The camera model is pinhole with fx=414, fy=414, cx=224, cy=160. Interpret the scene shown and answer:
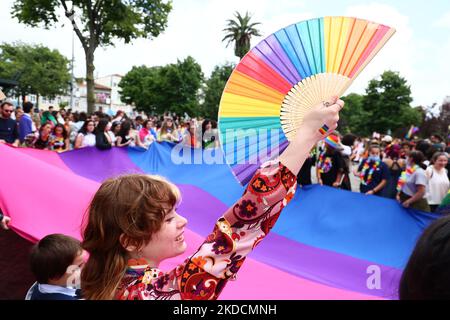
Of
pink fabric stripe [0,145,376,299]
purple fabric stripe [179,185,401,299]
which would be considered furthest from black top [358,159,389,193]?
pink fabric stripe [0,145,376,299]

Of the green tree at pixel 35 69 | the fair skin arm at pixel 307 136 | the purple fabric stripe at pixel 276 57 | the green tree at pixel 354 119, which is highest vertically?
the green tree at pixel 35 69

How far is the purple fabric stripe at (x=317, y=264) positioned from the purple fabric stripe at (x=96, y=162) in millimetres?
2405

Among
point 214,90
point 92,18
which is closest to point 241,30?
point 214,90

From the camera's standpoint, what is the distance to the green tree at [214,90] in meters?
51.5

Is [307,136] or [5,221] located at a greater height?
[307,136]

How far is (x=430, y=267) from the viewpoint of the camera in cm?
81

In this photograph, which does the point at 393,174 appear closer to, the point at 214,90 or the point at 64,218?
the point at 64,218

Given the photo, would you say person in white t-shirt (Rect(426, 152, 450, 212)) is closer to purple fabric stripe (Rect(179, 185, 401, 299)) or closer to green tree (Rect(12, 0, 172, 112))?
purple fabric stripe (Rect(179, 185, 401, 299))

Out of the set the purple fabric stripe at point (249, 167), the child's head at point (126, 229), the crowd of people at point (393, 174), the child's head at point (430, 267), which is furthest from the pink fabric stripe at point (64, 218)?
the crowd of people at point (393, 174)

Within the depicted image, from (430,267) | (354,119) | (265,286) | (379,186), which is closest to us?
(430,267)

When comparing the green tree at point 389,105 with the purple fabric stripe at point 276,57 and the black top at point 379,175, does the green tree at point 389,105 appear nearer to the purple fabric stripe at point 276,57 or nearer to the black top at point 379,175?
the black top at point 379,175

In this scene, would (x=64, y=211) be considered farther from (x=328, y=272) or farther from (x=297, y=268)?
(x=328, y=272)

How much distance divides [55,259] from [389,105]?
52.2 meters

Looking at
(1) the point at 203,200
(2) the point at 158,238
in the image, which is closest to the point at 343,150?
(1) the point at 203,200
